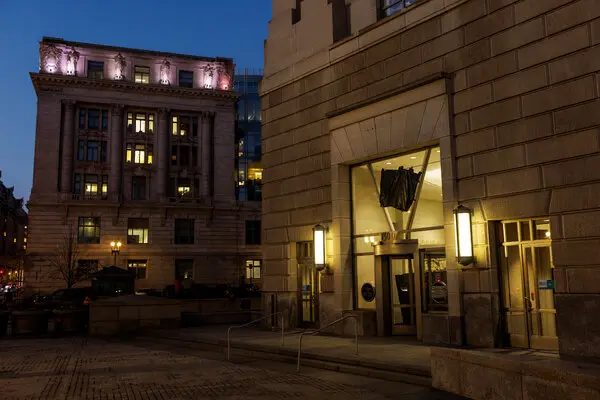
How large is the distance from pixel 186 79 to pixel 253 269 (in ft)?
75.7

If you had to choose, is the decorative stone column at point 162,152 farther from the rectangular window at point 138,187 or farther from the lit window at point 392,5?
the lit window at point 392,5

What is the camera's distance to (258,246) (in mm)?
65438

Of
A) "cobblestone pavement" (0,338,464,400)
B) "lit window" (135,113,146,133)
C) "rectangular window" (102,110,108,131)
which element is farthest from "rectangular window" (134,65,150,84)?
"cobblestone pavement" (0,338,464,400)

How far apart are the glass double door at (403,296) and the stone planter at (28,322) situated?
48.0 ft

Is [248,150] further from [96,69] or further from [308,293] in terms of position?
[308,293]

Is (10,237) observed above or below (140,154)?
below

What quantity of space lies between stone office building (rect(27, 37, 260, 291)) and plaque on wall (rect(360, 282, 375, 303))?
4552 centimetres

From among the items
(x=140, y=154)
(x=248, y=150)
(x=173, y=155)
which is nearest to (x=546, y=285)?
(x=173, y=155)

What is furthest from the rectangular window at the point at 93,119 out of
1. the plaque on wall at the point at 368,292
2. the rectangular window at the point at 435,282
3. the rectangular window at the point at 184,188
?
the rectangular window at the point at 435,282

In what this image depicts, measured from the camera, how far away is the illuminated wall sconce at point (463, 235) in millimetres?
13875

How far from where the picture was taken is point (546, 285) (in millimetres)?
12930

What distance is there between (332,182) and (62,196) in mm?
46986

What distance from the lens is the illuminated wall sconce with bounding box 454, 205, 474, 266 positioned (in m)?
13.9

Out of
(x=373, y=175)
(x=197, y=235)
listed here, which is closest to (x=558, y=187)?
(x=373, y=175)
